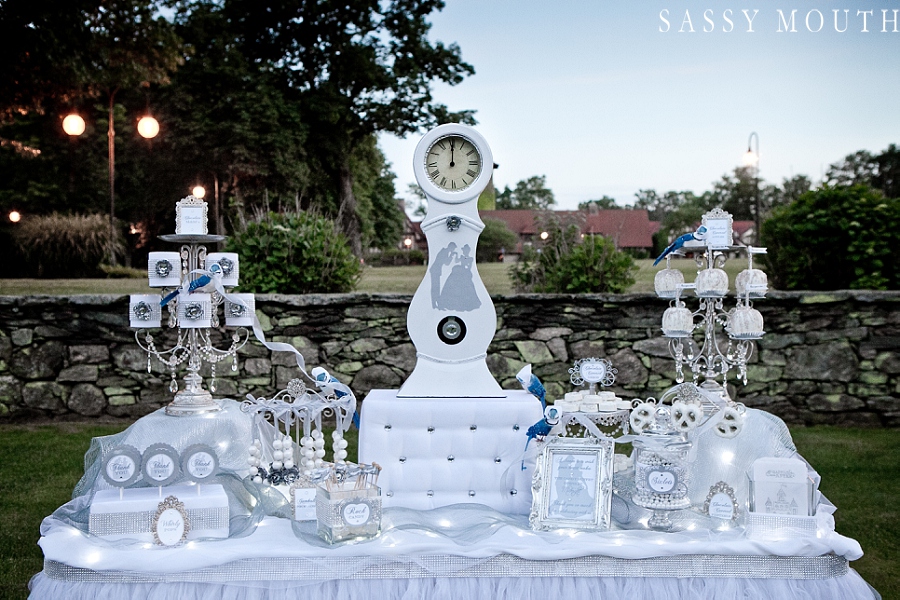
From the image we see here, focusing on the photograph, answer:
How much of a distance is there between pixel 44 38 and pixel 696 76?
766cm

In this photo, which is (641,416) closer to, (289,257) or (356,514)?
(356,514)

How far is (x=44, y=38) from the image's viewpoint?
8.89m

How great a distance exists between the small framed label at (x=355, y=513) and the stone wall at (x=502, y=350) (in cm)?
363

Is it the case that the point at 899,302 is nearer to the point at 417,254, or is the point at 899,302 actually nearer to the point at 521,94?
the point at 521,94

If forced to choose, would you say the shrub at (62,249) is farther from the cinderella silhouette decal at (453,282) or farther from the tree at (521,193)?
the cinderella silhouette decal at (453,282)

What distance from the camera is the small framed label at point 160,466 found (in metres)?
2.44

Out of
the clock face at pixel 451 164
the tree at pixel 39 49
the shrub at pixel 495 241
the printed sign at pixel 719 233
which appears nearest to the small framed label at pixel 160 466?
the clock face at pixel 451 164

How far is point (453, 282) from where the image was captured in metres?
2.84

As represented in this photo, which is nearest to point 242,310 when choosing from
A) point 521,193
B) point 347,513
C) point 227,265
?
point 227,265

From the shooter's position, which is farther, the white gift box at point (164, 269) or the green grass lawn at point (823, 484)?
the green grass lawn at point (823, 484)

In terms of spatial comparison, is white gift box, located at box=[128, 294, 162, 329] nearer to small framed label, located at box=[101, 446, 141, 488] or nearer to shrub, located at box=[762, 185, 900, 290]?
small framed label, located at box=[101, 446, 141, 488]

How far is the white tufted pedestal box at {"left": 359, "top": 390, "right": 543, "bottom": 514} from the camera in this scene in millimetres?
2652

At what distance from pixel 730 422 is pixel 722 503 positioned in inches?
12.4

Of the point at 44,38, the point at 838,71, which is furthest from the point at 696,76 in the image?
the point at 44,38
